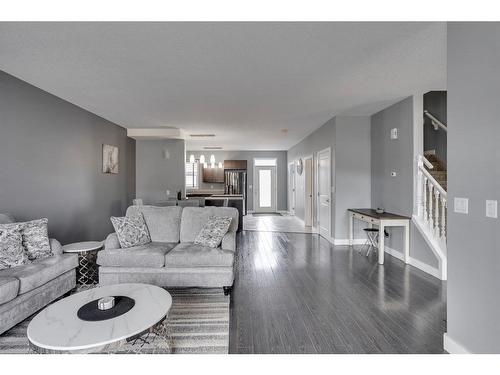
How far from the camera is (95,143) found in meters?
5.08

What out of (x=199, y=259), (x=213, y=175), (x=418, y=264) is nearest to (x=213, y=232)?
(x=199, y=259)

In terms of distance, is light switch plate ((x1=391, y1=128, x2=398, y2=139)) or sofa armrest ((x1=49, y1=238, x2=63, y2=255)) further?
light switch plate ((x1=391, y1=128, x2=398, y2=139))

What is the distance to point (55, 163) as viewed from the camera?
398 cm

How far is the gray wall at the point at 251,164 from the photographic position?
428 inches

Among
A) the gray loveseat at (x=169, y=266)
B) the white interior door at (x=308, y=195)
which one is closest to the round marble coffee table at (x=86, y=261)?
the gray loveseat at (x=169, y=266)

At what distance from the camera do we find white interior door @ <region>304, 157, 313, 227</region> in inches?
298

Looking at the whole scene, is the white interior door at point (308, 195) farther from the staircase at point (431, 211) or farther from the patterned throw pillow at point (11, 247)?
the patterned throw pillow at point (11, 247)

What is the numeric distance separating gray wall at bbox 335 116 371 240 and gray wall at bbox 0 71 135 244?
485 cm

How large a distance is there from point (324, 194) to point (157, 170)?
4417mm

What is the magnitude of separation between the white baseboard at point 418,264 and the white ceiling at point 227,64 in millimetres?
2566

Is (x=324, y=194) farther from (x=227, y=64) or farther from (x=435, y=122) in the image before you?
(x=227, y=64)

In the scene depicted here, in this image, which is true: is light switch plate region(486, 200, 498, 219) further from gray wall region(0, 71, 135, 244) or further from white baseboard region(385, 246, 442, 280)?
gray wall region(0, 71, 135, 244)

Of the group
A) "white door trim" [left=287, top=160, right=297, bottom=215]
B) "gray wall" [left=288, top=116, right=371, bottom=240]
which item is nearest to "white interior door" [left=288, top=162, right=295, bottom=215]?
"white door trim" [left=287, top=160, right=297, bottom=215]
